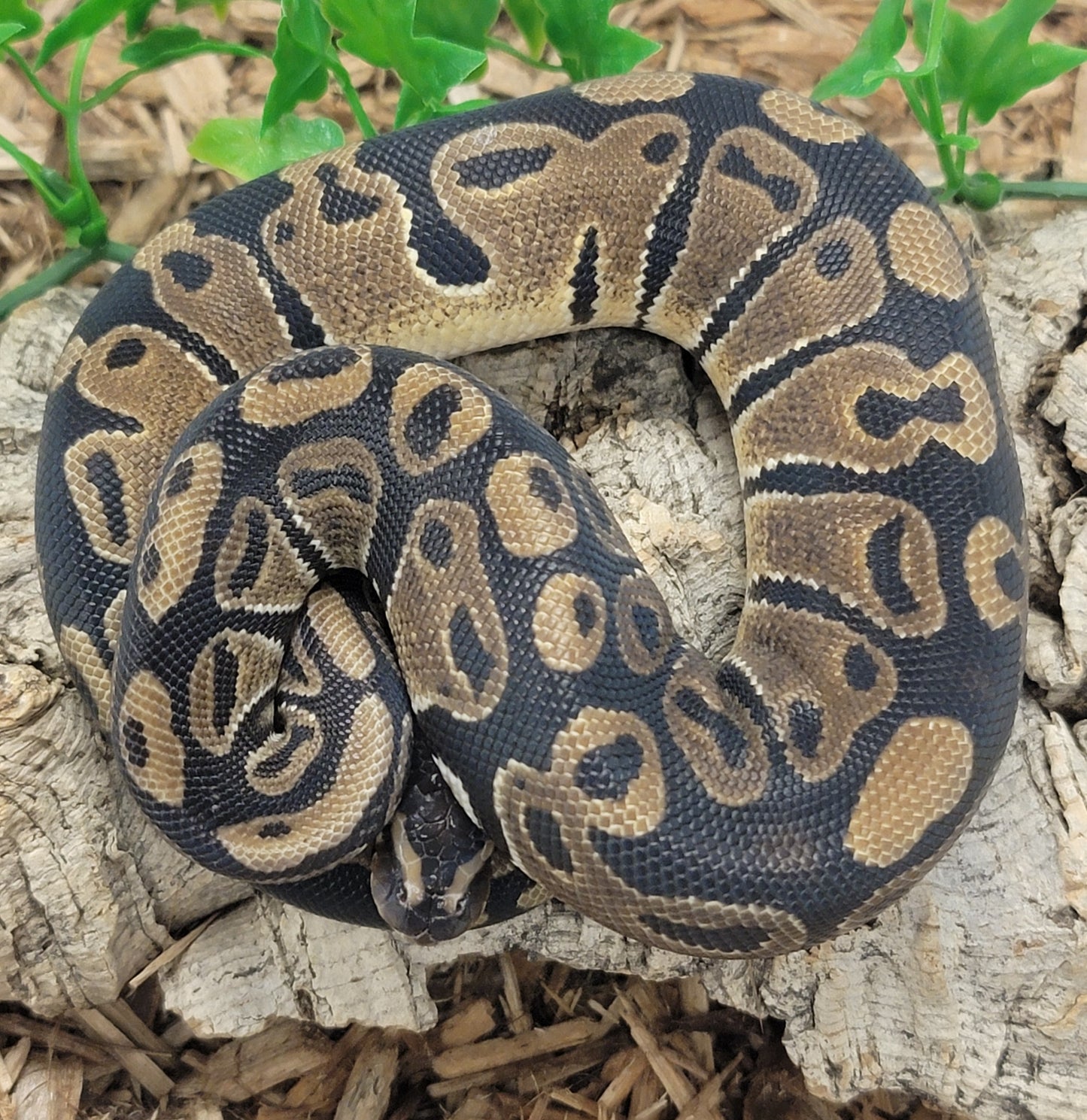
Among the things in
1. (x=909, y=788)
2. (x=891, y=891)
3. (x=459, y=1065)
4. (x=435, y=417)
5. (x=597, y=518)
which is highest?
(x=435, y=417)

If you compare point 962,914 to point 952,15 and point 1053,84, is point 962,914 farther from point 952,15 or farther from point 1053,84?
point 1053,84

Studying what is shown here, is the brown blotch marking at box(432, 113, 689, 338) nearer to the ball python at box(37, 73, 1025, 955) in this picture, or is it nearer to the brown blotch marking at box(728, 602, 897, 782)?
the ball python at box(37, 73, 1025, 955)

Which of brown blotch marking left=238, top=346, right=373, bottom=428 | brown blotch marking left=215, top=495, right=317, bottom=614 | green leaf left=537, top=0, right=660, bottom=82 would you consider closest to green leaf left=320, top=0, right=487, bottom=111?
green leaf left=537, top=0, right=660, bottom=82

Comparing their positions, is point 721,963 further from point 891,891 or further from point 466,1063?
point 466,1063

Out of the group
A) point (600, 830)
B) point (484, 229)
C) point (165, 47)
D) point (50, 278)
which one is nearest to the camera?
point (600, 830)

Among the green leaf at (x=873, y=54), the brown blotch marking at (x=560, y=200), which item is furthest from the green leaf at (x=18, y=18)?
the green leaf at (x=873, y=54)

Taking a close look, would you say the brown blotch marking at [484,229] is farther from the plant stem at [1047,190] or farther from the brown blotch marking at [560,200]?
the plant stem at [1047,190]

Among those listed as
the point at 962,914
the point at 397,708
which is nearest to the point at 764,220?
the point at 397,708

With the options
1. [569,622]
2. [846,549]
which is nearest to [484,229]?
[569,622]
